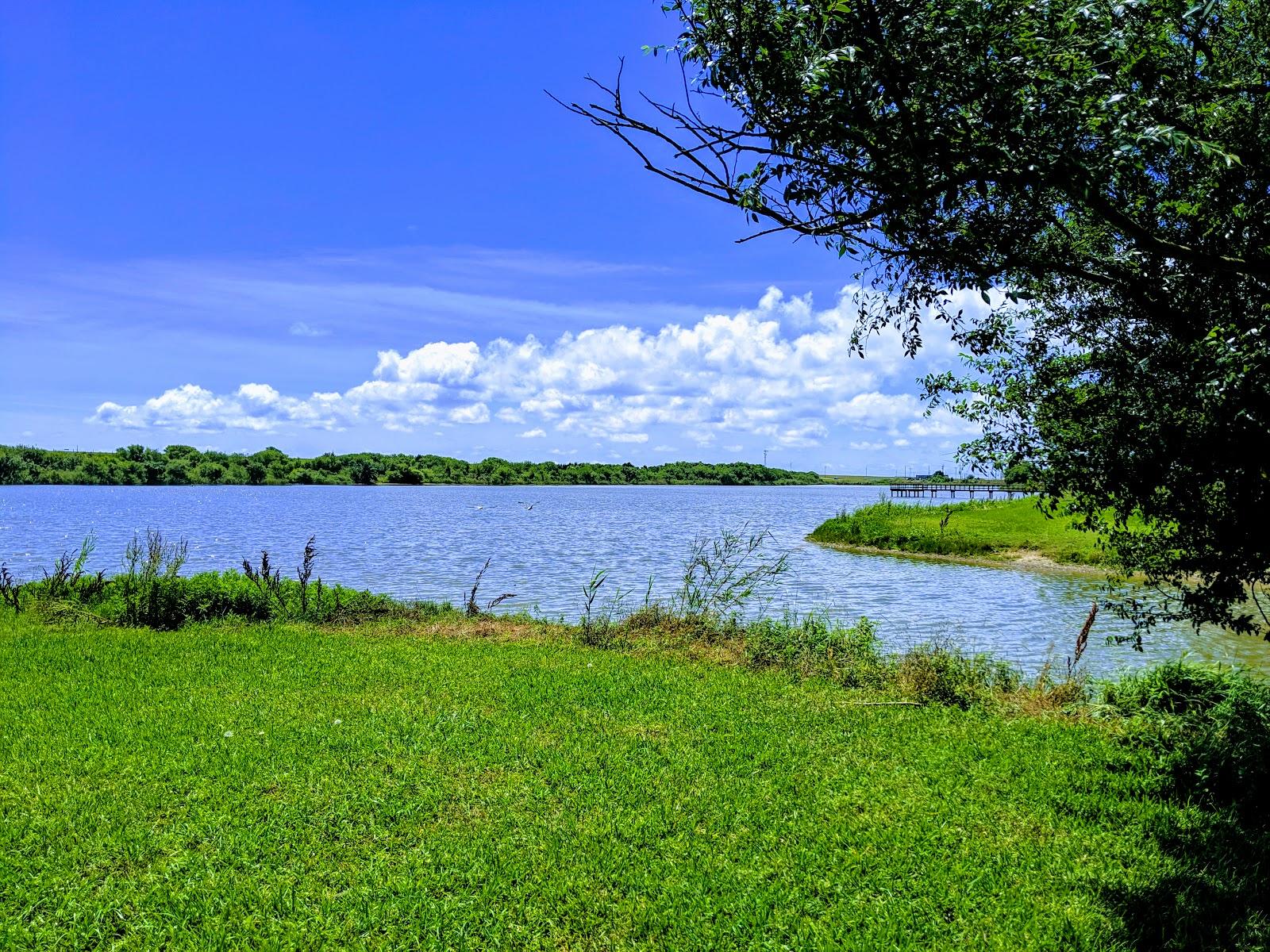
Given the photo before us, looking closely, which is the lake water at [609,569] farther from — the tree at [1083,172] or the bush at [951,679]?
the tree at [1083,172]

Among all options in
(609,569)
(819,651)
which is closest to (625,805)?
(819,651)

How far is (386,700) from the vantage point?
9484 mm

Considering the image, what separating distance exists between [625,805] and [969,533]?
3749 centimetres

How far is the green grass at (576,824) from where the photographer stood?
190 inches

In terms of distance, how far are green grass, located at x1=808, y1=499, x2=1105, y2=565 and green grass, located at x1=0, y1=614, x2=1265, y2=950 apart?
2785 centimetres

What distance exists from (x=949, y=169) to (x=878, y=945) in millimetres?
4372

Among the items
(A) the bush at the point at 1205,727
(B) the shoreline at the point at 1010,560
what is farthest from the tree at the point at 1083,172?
(B) the shoreline at the point at 1010,560

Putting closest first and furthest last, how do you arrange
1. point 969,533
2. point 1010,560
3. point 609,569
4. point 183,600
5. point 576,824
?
point 576,824 → point 183,600 → point 609,569 → point 1010,560 → point 969,533

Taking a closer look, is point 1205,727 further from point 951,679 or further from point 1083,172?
point 1083,172

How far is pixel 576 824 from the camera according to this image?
6070mm

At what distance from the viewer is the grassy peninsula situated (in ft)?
16.0

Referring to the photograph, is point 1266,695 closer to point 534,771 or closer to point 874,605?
point 534,771

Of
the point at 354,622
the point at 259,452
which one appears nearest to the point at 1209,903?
the point at 354,622

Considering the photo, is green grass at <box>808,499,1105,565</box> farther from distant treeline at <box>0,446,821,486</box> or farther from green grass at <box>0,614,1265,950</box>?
distant treeline at <box>0,446,821,486</box>
